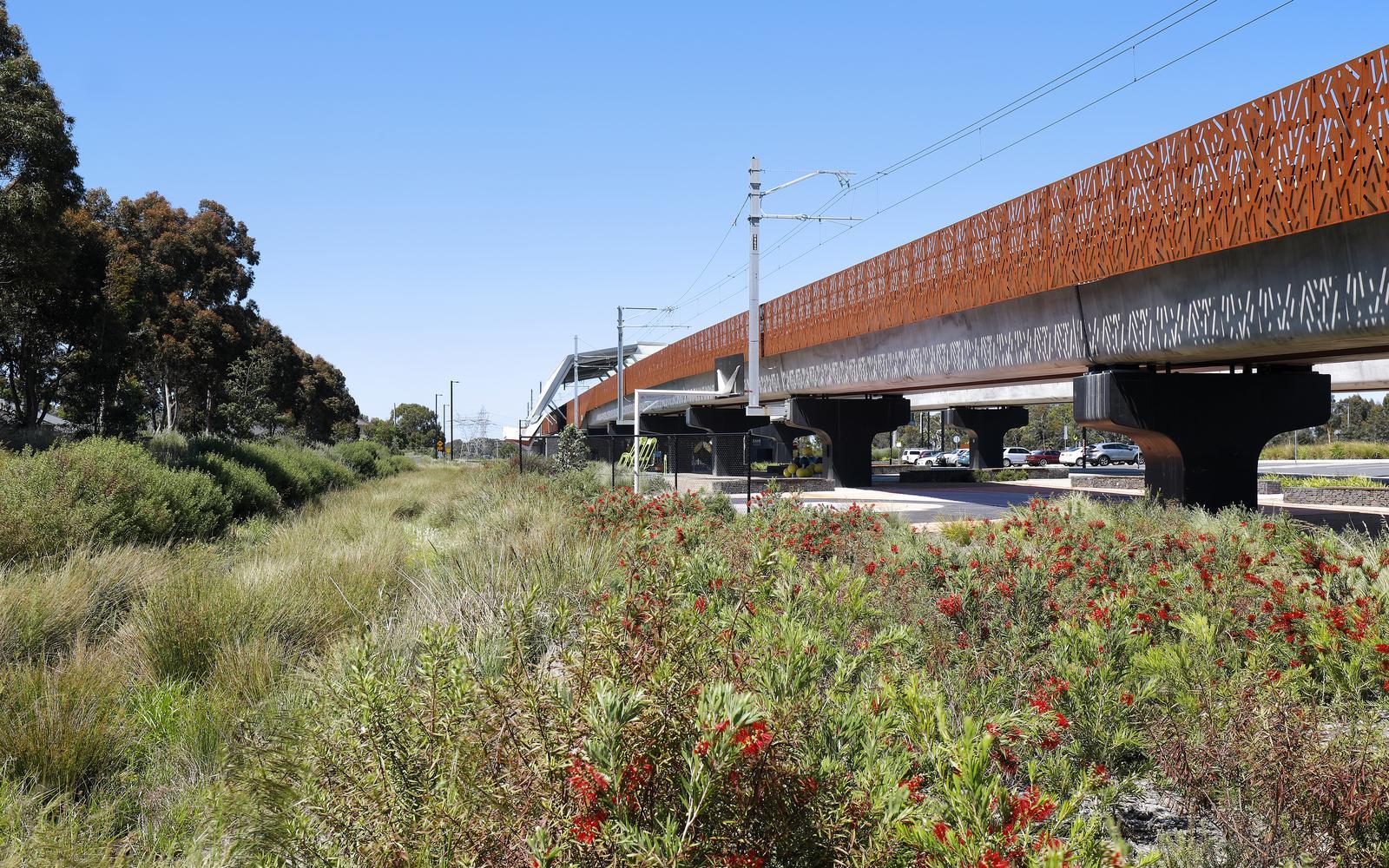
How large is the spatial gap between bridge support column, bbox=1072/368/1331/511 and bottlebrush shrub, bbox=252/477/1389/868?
44.2 ft

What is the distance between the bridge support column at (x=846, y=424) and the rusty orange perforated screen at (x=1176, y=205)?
33.0 ft

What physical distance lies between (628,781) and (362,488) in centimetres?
3064

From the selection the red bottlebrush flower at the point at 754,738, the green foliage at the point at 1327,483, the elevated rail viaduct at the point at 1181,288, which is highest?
the elevated rail viaduct at the point at 1181,288

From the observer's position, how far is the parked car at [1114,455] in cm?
6794

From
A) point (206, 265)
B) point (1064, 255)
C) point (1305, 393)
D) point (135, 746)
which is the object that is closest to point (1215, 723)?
point (135, 746)

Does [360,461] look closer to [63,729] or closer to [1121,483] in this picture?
[1121,483]

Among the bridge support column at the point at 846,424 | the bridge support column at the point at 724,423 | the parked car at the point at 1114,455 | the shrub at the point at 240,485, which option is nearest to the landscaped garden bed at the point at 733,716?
the shrub at the point at 240,485

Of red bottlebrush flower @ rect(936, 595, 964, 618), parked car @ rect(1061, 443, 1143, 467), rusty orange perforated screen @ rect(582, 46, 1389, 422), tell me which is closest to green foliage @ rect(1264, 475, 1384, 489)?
rusty orange perforated screen @ rect(582, 46, 1389, 422)

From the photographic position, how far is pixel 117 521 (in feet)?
39.8

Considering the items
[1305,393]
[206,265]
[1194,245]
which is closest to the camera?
[1194,245]

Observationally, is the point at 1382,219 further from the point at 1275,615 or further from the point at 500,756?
the point at 500,756

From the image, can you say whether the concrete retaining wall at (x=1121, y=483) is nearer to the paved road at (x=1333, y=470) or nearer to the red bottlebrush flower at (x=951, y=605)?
the paved road at (x=1333, y=470)

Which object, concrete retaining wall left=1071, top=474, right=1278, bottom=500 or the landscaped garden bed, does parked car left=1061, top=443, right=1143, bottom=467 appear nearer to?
concrete retaining wall left=1071, top=474, right=1278, bottom=500

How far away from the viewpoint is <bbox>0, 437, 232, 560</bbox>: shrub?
1073 centimetres
